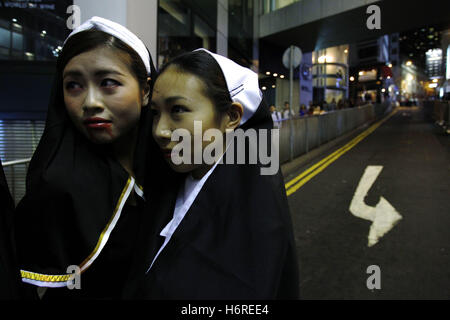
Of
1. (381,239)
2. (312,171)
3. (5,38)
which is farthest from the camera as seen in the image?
(312,171)

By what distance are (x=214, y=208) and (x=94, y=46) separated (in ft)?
2.21

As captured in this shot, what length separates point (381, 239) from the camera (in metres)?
4.50

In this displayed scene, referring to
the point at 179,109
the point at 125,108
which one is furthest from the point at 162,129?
the point at 125,108

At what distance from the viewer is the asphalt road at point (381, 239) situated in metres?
3.36

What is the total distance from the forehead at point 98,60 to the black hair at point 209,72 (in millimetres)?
158

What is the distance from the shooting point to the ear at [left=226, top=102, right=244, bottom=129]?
1242 millimetres

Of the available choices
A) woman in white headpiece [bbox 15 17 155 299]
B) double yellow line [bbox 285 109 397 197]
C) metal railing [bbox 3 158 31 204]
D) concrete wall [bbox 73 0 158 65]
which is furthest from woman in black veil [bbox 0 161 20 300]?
double yellow line [bbox 285 109 397 197]

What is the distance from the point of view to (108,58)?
49.2 inches

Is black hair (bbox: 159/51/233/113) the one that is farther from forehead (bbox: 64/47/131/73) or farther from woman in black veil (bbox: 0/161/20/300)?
woman in black veil (bbox: 0/161/20/300)

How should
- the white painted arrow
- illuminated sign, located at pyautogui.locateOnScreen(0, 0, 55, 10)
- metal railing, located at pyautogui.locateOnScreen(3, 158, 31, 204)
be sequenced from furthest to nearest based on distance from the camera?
illuminated sign, located at pyautogui.locateOnScreen(0, 0, 55, 10) < the white painted arrow < metal railing, located at pyautogui.locateOnScreen(3, 158, 31, 204)

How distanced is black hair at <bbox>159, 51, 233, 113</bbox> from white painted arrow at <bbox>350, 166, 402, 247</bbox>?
12.2ft

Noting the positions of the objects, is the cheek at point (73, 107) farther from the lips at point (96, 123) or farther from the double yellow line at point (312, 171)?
the double yellow line at point (312, 171)

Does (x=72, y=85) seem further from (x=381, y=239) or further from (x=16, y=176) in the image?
(x=381, y=239)
